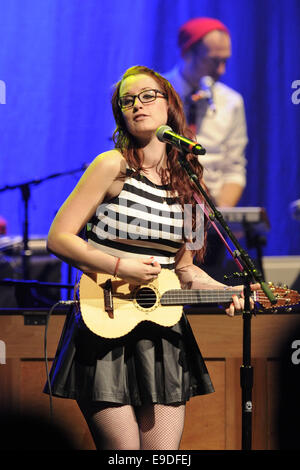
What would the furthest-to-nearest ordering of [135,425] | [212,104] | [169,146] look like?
[212,104]
[169,146]
[135,425]

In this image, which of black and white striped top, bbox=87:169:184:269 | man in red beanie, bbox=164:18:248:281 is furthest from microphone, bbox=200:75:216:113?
black and white striped top, bbox=87:169:184:269

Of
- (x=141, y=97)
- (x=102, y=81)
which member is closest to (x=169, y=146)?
(x=141, y=97)

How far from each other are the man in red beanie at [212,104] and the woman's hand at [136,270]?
317 centimetres

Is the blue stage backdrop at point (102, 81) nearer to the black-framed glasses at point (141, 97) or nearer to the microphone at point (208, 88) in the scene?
the microphone at point (208, 88)

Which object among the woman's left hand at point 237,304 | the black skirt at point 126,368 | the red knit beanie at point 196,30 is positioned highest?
the red knit beanie at point 196,30

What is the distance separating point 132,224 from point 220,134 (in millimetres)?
3417

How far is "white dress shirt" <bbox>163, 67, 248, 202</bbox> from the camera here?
556 centimetres

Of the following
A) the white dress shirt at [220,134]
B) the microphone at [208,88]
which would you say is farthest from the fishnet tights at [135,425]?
the microphone at [208,88]

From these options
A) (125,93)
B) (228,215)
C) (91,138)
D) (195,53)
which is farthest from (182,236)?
(91,138)

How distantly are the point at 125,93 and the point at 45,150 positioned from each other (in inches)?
154

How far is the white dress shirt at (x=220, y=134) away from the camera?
5562 millimetres

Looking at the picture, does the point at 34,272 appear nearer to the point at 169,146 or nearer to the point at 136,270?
the point at 169,146

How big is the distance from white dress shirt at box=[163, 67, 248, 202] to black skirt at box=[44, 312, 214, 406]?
327 cm

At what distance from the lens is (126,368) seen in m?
2.34
